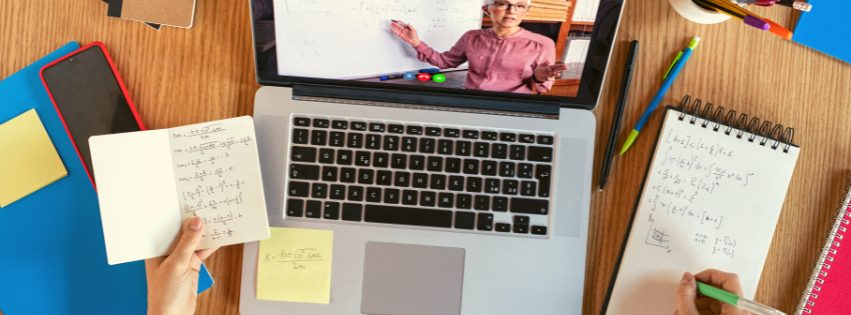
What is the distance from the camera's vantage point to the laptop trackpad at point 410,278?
0.84 meters

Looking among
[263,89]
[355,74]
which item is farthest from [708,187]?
[263,89]

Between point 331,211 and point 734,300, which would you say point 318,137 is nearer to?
point 331,211

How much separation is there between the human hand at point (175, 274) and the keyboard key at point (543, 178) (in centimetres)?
47

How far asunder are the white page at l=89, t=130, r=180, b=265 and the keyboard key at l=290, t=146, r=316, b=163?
0.17 meters

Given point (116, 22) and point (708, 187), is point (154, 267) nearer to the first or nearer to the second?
point (116, 22)

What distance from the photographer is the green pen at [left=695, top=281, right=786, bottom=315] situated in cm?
76

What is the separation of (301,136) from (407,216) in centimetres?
19

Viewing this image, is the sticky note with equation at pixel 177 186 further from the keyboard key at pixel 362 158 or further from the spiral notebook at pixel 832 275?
the spiral notebook at pixel 832 275

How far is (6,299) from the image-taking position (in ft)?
2.85

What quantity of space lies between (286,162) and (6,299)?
0.46 m

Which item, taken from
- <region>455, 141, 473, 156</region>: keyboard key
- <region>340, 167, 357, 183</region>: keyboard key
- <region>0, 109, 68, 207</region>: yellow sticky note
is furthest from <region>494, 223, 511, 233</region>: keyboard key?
<region>0, 109, 68, 207</region>: yellow sticky note

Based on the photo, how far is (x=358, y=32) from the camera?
83 centimetres

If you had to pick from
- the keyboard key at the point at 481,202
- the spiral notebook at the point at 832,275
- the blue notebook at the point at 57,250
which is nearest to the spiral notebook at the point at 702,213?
the spiral notebook at the point at 832,275

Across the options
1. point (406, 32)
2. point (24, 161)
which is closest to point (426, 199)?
point (406, 32)
